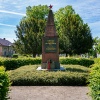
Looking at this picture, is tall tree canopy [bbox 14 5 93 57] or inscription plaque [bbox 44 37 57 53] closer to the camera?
inscription plaque [bbox 44 37 57 53]

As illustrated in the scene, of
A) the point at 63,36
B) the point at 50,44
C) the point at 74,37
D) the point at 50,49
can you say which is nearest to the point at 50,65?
the point at 50,49

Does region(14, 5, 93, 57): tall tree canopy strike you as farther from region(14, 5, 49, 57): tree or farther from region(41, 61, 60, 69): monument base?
region(41, 61, 60, 69): monument base

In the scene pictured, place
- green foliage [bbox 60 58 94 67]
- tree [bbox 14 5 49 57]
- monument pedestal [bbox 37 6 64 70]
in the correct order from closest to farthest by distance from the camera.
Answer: monument pedestal [bbox 37 6 64 70] < green foliage [bbox 60 58 94 67] < tree [bbox 14 5 49 57]

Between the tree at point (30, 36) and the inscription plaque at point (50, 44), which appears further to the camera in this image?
the tree at point (30, 36)

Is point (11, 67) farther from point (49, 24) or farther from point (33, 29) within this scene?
point (33, 29)

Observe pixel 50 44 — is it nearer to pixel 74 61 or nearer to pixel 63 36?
pixel 74 61

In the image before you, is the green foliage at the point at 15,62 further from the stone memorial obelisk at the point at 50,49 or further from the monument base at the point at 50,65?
the monument base at the point at 50,65

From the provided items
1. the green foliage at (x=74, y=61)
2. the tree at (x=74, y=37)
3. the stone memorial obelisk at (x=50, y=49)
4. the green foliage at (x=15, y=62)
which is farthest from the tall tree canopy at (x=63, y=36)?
the stone memorial obelisk at (x=50, y=49)

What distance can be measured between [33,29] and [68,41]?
24.2 ft

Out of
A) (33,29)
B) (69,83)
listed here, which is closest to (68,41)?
(33,29)

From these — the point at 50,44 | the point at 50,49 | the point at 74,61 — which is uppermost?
the point at 50,44

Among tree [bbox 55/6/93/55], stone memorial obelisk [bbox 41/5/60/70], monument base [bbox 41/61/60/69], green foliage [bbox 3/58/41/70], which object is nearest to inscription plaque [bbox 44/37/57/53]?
stone memorial obelisk [bbox 41/5/60/70]

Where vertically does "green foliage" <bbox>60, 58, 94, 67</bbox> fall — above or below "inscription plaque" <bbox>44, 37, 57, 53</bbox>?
below

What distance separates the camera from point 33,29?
39312mm
